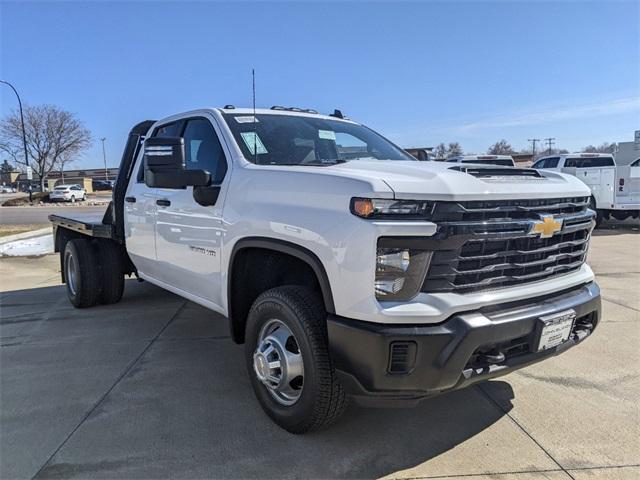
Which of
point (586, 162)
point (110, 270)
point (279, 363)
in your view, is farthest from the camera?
point (586, 162)

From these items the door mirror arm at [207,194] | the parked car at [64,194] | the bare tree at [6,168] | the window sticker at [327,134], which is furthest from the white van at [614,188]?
the bare tree at [6,168]

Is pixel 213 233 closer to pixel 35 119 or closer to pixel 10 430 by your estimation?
pixel 10 430

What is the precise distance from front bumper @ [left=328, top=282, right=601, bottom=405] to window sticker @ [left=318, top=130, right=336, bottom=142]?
199cm

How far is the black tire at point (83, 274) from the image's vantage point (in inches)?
227

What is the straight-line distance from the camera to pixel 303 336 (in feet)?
8.96

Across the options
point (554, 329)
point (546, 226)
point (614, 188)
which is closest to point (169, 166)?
point (546, 226)

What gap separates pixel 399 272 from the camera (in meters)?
2.41

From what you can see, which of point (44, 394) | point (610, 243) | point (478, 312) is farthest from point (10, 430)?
point (610, 243)

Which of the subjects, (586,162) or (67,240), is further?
(586,162)

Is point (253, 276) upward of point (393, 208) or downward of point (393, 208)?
downward

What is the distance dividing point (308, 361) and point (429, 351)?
0.68m

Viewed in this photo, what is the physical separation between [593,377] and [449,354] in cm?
211

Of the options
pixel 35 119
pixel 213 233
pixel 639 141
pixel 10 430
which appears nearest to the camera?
pixel 10 430

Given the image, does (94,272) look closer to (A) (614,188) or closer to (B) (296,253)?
(B) (296,253)
